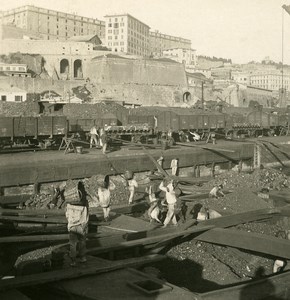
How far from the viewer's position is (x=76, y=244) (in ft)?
23.1

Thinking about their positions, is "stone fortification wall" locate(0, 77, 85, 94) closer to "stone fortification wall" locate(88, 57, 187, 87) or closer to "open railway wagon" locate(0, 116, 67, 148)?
"stone fortification wall" locate(88, 57, 187, 87)

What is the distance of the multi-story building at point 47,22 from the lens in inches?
3521

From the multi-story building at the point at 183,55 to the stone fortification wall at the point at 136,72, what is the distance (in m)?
40.6

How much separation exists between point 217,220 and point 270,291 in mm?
2937

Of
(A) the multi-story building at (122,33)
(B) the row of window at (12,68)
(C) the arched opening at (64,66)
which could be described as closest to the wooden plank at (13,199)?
(B) the row of window at (12,68)

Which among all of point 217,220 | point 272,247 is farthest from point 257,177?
point 272,247

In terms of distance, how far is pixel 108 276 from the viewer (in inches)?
264

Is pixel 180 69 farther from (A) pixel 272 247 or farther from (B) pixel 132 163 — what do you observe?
(A) pixel 272 247

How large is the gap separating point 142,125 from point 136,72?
39577 millimetres

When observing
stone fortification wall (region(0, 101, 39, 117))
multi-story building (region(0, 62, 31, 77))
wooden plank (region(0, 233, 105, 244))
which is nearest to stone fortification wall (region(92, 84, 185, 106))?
multi-story building (region(0, 62, 31, 77))

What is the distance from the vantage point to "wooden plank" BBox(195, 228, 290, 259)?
869cm

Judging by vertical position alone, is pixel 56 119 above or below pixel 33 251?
above

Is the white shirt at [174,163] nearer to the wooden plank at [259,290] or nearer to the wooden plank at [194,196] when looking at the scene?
the wooden plank at [194,196]

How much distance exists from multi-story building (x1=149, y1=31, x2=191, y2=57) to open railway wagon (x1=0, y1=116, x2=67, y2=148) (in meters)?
90.4
